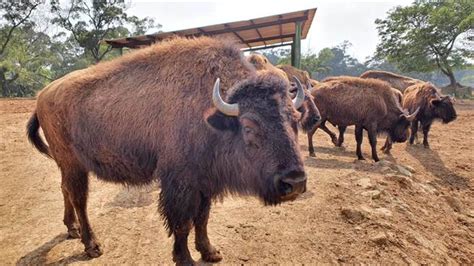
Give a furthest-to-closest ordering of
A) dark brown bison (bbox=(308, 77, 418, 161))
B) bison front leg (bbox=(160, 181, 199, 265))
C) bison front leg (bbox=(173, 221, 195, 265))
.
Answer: dark brown bison (bbox=(308, 77, 418, 161)) < bison front leg (bbox=(173, 221, 195, 265)) < bison front leg (bbox=(160, 181, 199, 265))

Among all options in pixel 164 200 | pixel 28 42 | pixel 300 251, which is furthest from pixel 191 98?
pixel 28 42

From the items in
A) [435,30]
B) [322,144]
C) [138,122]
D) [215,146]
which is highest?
[435,30]

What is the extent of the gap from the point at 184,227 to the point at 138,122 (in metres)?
1.18

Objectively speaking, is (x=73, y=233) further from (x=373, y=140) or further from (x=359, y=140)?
(x=373, y=140)

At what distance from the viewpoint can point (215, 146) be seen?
3.01 meters

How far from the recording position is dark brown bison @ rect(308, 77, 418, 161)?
835 centimetres

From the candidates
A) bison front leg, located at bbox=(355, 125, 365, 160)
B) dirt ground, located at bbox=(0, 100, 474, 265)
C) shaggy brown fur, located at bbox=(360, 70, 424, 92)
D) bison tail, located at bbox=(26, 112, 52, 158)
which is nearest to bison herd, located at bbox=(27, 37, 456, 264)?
bison tail, located at bbox=(26, 112, 52, 158)

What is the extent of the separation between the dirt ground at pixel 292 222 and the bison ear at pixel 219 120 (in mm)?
1089

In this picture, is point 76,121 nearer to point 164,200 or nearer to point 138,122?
point 138,122

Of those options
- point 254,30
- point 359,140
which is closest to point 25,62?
point 254,30

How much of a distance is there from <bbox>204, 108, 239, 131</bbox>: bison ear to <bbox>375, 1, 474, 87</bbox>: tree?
30.7 metres

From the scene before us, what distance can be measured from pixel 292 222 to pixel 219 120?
2.24m

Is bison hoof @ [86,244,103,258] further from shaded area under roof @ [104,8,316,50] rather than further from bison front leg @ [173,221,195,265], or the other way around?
shaded area under roof @ [104,8,316,50]

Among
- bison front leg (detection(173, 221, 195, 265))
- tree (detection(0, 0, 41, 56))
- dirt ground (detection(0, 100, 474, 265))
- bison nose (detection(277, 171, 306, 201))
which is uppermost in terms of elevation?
tree (detection(0, 0, 41, 56))
